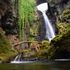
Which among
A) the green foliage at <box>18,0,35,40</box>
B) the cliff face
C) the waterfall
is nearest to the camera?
the cliff face

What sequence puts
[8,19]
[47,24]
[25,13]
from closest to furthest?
[8,19], [25,13], [47,24]

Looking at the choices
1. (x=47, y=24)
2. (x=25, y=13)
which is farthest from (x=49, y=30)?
(x=25, y=13)

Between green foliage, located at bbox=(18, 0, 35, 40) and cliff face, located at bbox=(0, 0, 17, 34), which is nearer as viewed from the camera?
cliff face, located at bbox=(0, 0, 17, 34)

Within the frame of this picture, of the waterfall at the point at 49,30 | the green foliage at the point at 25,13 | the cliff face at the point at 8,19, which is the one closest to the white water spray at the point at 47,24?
the waterfall at the point at 49,30

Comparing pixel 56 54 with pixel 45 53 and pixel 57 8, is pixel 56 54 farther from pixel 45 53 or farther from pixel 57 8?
pixel 57 8

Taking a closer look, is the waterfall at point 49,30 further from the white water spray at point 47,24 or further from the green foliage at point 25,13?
the green foliage at point 25,13

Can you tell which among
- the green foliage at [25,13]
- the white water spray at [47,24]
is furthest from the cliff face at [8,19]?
the white water spray at [47,24]

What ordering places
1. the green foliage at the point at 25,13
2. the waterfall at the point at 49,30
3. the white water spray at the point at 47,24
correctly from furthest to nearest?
the white water spray at the point at 47,24
the waterfall at the point at 49,30
the green foliage at the point at 25,13

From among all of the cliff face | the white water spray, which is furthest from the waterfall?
the cliff face

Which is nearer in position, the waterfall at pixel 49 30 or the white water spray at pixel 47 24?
the waterfall at pixel 49 30

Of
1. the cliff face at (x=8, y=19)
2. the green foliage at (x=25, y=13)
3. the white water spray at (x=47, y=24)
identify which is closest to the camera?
the cliff face at (x=8, y=19)

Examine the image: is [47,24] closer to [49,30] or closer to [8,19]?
[49,30]

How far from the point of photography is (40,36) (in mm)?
53188

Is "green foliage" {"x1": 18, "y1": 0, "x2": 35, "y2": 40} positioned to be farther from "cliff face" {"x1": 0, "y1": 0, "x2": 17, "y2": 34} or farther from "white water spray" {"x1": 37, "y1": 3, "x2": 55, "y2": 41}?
"white water spray" {"x1": 37, "y1": 3, "x2": 55, "y2": 41}
